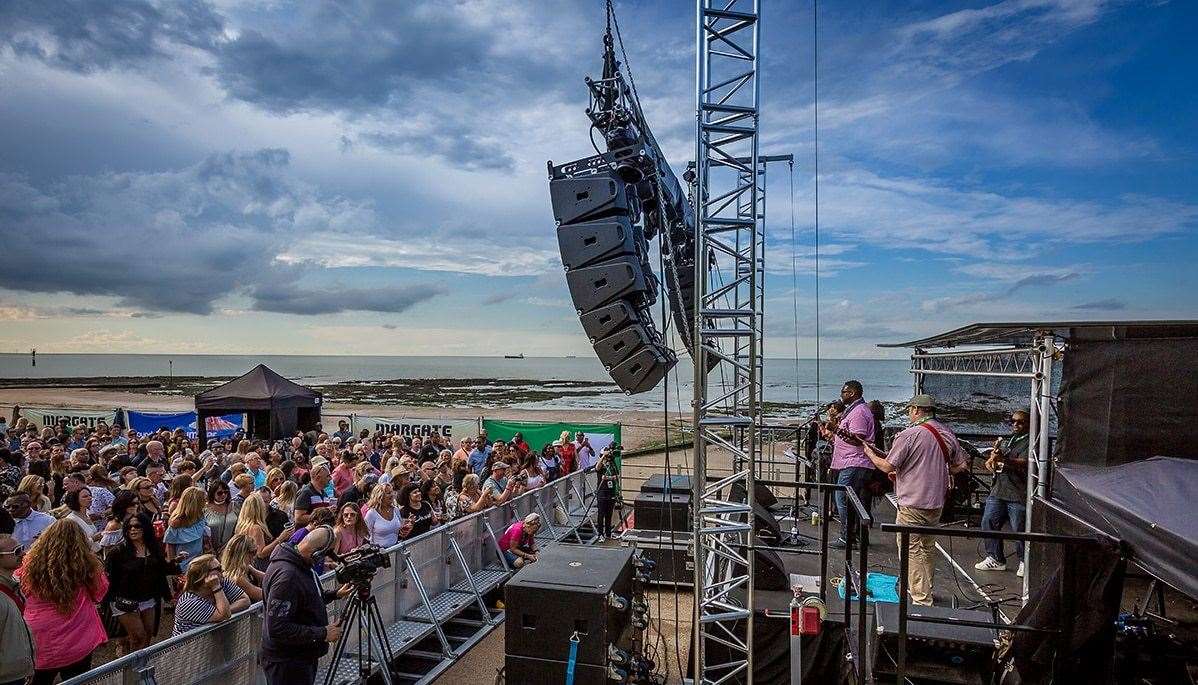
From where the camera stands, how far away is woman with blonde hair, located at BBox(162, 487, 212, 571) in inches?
227

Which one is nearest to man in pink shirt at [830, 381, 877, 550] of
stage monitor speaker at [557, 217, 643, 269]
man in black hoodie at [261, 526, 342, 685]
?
stage monitor speaker at [557, 217, 643, 269]

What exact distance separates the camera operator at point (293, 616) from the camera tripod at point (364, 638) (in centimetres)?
28

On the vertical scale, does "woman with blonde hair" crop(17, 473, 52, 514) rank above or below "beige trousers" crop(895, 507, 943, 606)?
above

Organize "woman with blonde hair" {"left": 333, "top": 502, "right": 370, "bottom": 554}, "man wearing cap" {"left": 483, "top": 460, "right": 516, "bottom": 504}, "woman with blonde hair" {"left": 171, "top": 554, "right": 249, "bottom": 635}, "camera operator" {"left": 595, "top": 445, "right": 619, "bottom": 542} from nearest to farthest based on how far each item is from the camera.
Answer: "woman with blonde hair" {"left": 171, "top": 554, "right": 249, "bottom": 635} → "woman with blonde hair" {"left": 333, "top": 502, "right": 370, "bottom": 554} → "man wearing cap" {"left": 483, "top": 460, "right": 516, "bottom": 504} → "camera operator" {"left": 595, "top": 445, "right": 619, "bottom": 542}

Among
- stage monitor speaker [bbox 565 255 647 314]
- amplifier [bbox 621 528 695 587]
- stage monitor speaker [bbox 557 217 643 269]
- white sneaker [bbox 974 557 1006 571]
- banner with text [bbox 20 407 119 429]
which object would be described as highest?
stage monitor speaker [bbox 557 217 643 269]

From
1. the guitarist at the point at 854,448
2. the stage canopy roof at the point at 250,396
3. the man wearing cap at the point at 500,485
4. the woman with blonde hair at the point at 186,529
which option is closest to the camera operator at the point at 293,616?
the woman with blonde hair at the point at 186,529

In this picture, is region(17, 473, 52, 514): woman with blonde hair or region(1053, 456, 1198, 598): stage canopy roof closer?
region(1053, 456, 1198, 598): stage canopy roof

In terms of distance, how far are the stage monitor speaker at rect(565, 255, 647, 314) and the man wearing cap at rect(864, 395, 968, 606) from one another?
3.39 meters

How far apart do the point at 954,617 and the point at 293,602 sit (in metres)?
4.28

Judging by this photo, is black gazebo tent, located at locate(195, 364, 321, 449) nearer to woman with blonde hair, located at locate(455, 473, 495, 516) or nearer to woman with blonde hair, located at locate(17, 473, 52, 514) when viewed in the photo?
woman with blonde hair, located at locate(455, 473, 495, 516)

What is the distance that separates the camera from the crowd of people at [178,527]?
3906mm

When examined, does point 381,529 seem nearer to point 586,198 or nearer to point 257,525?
point 257,525

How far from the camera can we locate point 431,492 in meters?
8.12

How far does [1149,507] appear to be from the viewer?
3533mm
